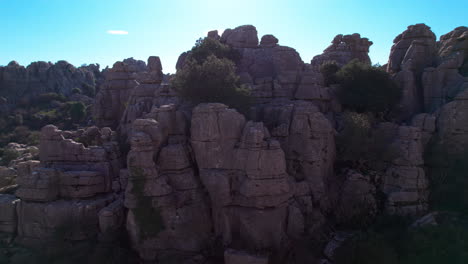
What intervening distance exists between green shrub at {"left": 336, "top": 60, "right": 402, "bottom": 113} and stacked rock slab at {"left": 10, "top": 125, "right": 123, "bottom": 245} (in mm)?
16639

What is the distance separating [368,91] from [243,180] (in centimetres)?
1221

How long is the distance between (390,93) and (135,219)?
19.0 m

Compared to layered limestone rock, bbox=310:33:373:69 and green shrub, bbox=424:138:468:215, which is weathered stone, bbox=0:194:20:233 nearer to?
green shrub, bbox=424:138:468:215

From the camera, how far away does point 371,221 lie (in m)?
17.1

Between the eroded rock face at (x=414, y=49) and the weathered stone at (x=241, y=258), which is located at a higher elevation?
the eroded rock face at (x=414, y=49)

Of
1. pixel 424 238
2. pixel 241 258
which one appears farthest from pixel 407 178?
pixel 241 258

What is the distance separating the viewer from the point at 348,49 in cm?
3459

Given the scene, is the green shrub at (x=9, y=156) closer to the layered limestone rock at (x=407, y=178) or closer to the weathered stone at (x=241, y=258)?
the weathered stone at (x=241, y=258)

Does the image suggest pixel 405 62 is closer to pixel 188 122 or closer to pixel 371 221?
pixel 371 221

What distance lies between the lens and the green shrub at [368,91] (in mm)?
21922

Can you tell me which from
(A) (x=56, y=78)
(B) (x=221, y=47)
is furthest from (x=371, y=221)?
(A) (x=56, y=78)

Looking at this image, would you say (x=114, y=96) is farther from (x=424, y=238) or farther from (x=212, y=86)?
(x=424, y=238)

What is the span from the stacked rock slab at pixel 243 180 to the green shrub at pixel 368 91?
9057mm

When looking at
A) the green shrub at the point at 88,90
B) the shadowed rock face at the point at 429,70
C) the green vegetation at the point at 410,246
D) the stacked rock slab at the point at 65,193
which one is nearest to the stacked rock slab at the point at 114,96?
the stacked rock slab at the point at 65,193
